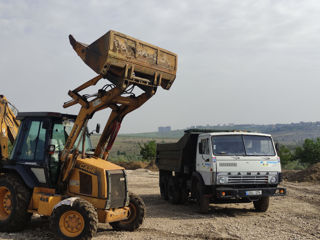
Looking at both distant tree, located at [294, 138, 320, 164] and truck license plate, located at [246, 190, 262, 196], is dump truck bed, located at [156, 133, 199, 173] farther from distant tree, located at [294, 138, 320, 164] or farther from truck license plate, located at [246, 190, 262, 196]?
distant tree, located at [294, 138, 320, 164]

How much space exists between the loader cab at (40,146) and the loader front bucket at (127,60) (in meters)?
1.68

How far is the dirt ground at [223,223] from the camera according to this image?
8.62 m

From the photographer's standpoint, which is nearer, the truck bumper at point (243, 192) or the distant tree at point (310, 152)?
the truck bumper at point (243, 192)

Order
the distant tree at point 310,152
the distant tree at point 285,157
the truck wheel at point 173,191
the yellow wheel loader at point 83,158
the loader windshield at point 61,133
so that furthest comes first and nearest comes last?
the distant tree at point 285,157, the distant tree at point 310,152, the truck wheel at point 173,191, the loader windshield at point 61,133, the yellow wheel loader at point 83,158

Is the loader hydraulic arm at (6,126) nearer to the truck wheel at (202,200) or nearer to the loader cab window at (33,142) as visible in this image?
the loader cab window at (33,142)

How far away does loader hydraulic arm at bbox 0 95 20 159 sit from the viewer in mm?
10078

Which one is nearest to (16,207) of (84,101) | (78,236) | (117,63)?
(78,236)

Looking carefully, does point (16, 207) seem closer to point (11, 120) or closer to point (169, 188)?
point (11, 120)

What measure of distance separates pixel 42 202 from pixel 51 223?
2.64 ft

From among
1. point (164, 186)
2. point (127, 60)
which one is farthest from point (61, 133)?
point (164, 186)

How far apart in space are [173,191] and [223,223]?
4.34 metres

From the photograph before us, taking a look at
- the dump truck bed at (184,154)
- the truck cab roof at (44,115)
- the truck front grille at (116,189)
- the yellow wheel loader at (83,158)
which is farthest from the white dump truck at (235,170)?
the truck cab roof at (44,115)

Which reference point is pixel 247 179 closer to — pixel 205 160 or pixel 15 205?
pixel 205 160

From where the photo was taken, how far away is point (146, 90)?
8.70 m
